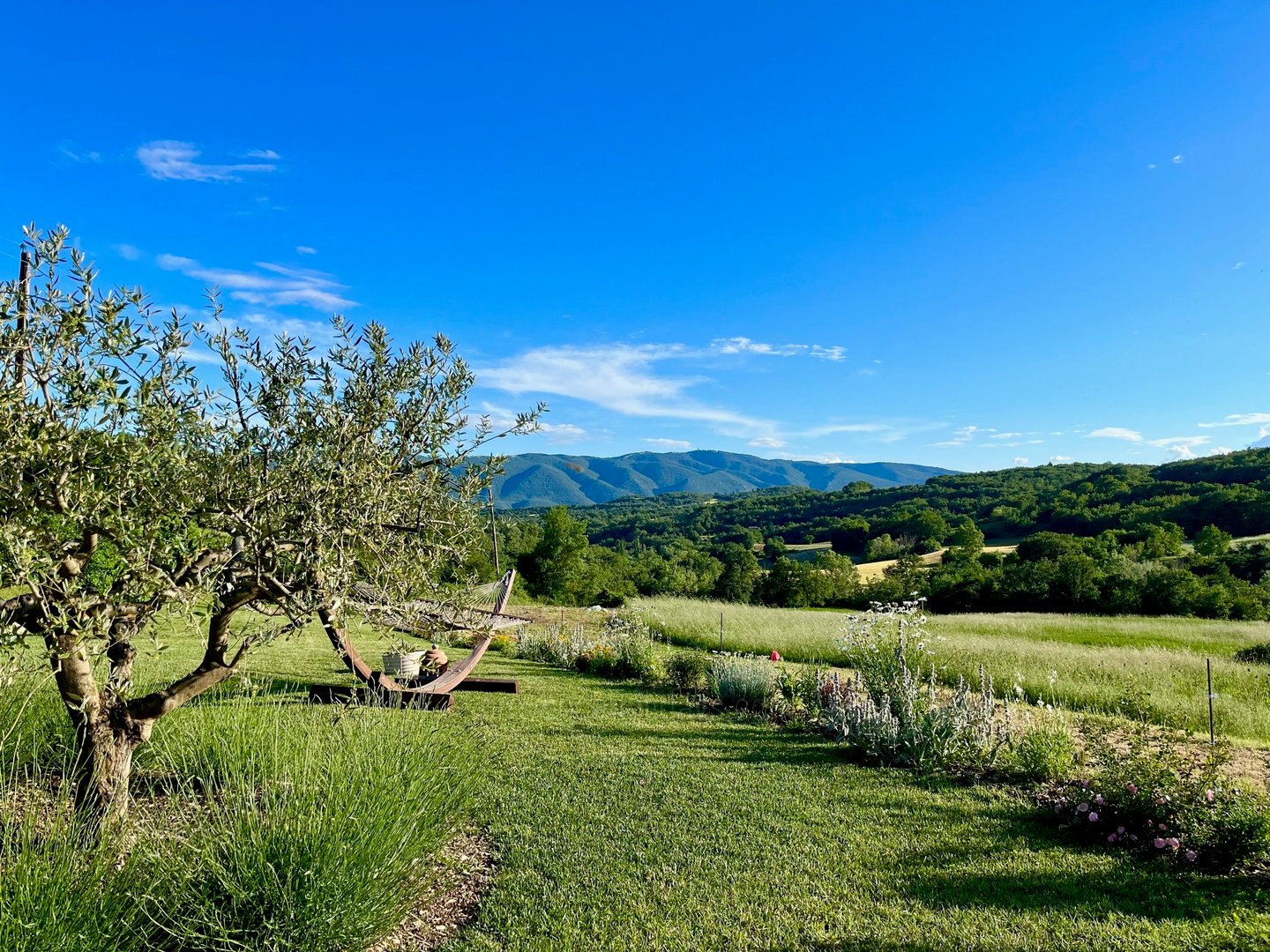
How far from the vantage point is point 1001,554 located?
152ft

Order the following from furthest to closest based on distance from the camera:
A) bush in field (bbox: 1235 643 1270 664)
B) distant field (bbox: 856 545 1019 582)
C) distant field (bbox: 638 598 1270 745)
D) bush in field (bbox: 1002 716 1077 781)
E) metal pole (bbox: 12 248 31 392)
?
1. distant field (bbox: 856 545 1019 582)
2. bush in field (bbox: 1235 643 1270 664)
3. distant field (bbox: 638 598 1270 745)
4. bush in field (bbox: 1002 716 1077 781)
5. metal pole (bbox: 12 248 31 392)

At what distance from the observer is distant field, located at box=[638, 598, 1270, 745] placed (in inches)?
401

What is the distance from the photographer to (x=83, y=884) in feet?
9.77

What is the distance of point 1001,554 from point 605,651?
42.4 metres

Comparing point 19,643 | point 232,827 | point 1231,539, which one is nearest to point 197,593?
point 19,643

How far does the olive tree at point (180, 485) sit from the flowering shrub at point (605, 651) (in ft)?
25.8

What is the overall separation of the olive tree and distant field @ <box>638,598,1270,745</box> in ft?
27.3

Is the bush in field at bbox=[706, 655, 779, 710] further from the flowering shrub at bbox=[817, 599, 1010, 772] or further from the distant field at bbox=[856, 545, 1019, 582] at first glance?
the distant field at bbox=[856, 545, 1019, 582]

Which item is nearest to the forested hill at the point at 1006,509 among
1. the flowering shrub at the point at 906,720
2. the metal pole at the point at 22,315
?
the flowering shrub at the point at 906,720

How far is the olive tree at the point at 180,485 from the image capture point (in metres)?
3.23

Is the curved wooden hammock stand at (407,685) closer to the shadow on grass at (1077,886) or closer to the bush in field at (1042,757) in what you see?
the shadow on grass at (1077,886)

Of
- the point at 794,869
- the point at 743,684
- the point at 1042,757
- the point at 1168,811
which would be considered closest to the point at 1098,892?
the point at 1168,811

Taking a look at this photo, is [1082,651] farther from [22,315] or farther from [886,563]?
[886,563]

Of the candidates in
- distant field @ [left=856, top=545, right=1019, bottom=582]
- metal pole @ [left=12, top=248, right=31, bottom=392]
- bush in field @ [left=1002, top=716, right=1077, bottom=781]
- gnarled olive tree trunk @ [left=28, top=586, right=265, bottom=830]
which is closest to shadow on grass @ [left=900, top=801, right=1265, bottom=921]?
bush in field @ [left=1002, top=716, right=1077, bottom=781]
